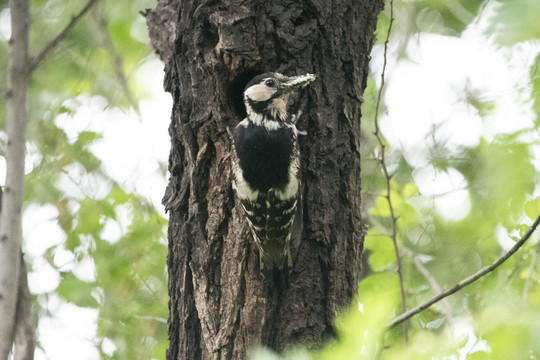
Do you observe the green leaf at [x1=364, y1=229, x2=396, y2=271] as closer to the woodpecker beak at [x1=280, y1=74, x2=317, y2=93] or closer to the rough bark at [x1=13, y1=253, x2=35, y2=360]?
the woodpecker beak at [x1=280, y1=74, x2=317, y2=93]

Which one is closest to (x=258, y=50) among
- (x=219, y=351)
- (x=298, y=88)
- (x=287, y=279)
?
(x=298, y=88)

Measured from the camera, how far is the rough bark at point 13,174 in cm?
292

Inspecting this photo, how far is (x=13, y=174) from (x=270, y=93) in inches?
55.5

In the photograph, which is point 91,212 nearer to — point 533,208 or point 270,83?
point 270,83

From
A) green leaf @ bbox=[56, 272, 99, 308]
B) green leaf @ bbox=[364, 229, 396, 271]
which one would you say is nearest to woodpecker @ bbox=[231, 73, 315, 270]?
green leaf @ bbox=[364, 229, 396, 271]

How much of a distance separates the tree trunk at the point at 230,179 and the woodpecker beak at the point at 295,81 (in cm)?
12

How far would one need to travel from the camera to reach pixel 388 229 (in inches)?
192

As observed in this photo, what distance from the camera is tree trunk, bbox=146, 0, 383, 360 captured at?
10.5 feet

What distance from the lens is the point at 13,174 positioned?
3105 millimetres

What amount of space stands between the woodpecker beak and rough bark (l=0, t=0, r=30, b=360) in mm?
1359

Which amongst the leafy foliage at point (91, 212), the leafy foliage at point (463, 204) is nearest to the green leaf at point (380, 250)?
the leafy foliage at point (463, 204)

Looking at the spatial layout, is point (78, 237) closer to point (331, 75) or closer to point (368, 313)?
point (331, 75)

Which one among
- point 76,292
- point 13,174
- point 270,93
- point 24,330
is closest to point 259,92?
point 270,93

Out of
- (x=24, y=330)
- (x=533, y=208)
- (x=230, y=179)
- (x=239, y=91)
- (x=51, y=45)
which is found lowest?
(x=24, y=330)
